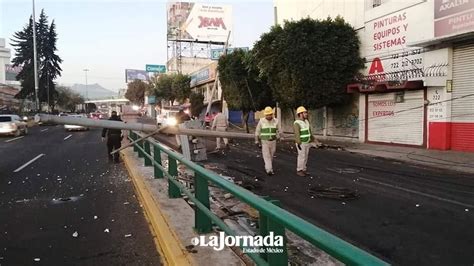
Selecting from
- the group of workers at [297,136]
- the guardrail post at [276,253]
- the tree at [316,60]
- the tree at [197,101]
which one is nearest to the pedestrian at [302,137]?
the group of workers at [297,136]

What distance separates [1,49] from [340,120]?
495 feet

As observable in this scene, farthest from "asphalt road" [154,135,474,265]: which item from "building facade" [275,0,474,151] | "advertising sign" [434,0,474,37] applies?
"advertising sign" [434,0,474,37]

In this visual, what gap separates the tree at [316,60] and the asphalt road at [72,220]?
12502 mm

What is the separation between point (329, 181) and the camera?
1140 centimetres

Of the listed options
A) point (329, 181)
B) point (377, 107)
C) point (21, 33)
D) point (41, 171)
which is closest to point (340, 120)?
point (377, 107)

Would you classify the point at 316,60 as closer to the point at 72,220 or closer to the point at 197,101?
the point at 72,220

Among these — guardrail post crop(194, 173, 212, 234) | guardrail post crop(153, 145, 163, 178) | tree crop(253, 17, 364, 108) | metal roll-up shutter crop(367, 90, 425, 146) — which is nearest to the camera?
guardrail post crop(194, 173, 212, 234)

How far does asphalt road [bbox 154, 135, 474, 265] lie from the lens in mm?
5949

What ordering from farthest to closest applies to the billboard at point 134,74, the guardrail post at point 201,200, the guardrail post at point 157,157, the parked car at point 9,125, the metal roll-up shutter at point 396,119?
the billboard at point 134,74, the parked car at point 9,125, the metal roll-up shutter at point 396,119, the guardrail post at point 157,157, the guardrail post at point 201,200

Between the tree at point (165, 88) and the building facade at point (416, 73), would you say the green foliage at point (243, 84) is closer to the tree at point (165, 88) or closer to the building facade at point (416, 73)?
the building facade at point (416, 73)

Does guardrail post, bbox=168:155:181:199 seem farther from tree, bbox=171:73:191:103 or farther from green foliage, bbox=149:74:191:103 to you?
tree, bbox=171:73:191:103

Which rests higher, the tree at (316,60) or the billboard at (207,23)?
the billboard at (207,23)

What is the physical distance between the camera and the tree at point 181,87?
212 ft

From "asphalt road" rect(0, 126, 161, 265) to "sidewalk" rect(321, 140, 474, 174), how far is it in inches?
372
